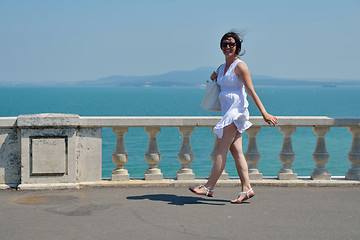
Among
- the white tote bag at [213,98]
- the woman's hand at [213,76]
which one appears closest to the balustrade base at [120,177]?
the white tote bag at [213,98]

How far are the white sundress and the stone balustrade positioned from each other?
662 mm

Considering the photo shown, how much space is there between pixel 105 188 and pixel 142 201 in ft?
3.14

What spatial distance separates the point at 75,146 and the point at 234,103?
2.12m

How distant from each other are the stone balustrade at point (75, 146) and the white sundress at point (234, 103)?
2.17ft

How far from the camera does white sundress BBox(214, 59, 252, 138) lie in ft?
21.1

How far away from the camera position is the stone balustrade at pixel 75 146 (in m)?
7.17

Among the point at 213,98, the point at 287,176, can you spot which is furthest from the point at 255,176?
the point at 213,98

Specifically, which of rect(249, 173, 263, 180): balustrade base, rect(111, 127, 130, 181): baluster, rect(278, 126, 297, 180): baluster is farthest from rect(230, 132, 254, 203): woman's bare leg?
rect(111, 127, 130, 181): baluster

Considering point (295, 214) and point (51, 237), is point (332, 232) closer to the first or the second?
point (295, 214)

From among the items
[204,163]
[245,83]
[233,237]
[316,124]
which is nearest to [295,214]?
[233,237]

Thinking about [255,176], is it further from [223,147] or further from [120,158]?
[120,158]

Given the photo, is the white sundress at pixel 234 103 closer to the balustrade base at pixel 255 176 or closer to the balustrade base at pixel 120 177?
the balustrade base at pixel 255 176

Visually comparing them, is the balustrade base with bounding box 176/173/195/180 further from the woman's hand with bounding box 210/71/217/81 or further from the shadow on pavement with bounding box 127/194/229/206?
the woman's hand with bounding box 210/71/217/81

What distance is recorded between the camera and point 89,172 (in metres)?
7.41
